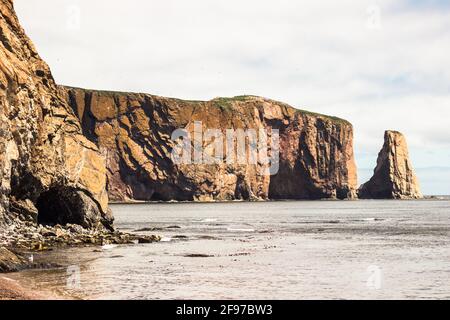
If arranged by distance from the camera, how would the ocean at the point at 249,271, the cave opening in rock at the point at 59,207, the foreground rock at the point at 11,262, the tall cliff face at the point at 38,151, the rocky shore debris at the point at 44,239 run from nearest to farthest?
the ocean at the point at 249,271 → the foreground rock at the point at 11,262 → the rocky shore debris at the point at 44,239 → the tall cliff face at the point at 38,151 → the cave opening in rock at the point at 59,207

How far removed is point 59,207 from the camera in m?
61.2

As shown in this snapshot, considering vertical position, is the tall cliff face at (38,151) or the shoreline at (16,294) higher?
the tall cliff face at (38,151)

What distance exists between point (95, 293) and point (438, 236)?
160 ft

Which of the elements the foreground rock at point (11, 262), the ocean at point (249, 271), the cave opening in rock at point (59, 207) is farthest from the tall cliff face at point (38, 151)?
the foreground rock at point (11, 262)

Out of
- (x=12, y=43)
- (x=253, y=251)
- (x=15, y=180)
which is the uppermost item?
(x=12, y=43)

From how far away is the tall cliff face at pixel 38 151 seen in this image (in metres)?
50.9

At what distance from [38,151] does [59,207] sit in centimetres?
751

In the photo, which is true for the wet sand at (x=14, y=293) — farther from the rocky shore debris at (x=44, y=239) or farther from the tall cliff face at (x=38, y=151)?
the tall cliff face at (x=38, y=151)

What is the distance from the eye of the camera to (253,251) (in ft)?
161

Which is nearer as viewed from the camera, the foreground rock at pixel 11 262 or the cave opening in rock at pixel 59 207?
the foreground rock at pixel 11 262

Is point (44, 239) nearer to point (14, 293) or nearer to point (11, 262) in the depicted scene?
point (11, 262)
